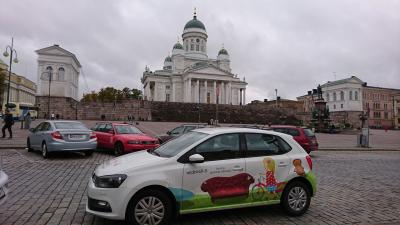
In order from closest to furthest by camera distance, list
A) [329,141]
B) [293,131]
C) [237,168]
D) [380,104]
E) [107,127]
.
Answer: [237,168] < [107,127] < [293,131] < [329,141] < [380,104]

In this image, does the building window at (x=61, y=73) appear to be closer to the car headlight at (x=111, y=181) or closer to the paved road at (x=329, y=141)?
the paved road at (x=329, y=141)

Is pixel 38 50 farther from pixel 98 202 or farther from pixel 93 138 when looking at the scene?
pixel 98 202

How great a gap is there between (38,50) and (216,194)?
78381mm

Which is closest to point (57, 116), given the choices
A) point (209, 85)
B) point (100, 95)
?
point (100, 95)

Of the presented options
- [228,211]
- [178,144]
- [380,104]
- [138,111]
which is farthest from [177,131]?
[380,104]

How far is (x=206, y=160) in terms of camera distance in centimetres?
544

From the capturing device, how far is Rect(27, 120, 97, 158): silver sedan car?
12.7 m

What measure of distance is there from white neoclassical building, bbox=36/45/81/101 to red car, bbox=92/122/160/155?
63.9 meters

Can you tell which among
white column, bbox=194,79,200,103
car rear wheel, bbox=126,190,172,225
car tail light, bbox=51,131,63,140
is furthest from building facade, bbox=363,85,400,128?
car rear wheel, bbox=126,190,172,225

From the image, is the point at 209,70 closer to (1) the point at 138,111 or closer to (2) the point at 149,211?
Answer: (1) the point at 138,111

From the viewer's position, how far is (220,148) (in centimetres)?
565

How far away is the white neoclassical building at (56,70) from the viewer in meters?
74.0

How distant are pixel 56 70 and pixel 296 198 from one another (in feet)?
259

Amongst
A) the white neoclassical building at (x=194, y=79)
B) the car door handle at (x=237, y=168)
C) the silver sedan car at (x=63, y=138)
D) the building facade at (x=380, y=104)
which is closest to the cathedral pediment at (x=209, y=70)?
the white neoclassical building at (x=194, y=79)
